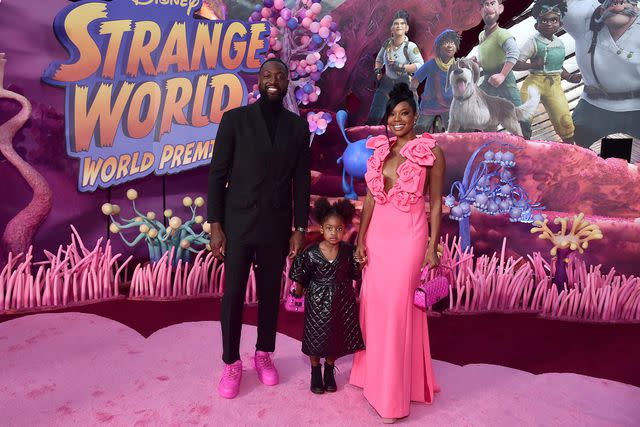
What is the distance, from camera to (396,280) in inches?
81.0

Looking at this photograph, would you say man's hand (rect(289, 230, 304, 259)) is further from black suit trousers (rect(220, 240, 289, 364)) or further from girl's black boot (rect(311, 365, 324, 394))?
girl's black boot (rect(311, 365, 324, 394))

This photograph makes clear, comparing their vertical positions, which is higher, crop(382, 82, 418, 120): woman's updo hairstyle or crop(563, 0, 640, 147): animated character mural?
crop(563, 0, 640, 147): animated character mural

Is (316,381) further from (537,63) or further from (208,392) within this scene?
(537,63)

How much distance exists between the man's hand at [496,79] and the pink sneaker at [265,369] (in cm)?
310

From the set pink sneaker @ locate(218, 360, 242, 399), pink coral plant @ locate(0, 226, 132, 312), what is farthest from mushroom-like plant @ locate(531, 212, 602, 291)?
pink coral plant @ locate(0, 226, 132, 312)

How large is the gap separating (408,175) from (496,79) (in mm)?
2536

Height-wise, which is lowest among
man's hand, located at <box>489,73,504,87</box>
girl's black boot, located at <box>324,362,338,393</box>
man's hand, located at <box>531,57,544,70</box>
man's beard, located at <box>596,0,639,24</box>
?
girl's black boot, located at <box>324,362,338,393</box>

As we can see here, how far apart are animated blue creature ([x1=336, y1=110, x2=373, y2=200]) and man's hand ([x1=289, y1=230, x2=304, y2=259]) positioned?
1.74m

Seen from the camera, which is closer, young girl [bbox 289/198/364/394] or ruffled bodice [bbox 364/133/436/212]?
ruffled bodice [bbox 364/133/436/212]

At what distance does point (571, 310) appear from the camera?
3.60 meters

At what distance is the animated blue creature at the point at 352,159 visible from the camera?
3.96 metres

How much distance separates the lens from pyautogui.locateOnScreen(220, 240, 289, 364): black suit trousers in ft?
7.25

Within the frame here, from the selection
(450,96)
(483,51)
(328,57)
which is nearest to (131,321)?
(328,57)

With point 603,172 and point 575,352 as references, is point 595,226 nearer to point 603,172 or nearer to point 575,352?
point 603,172
